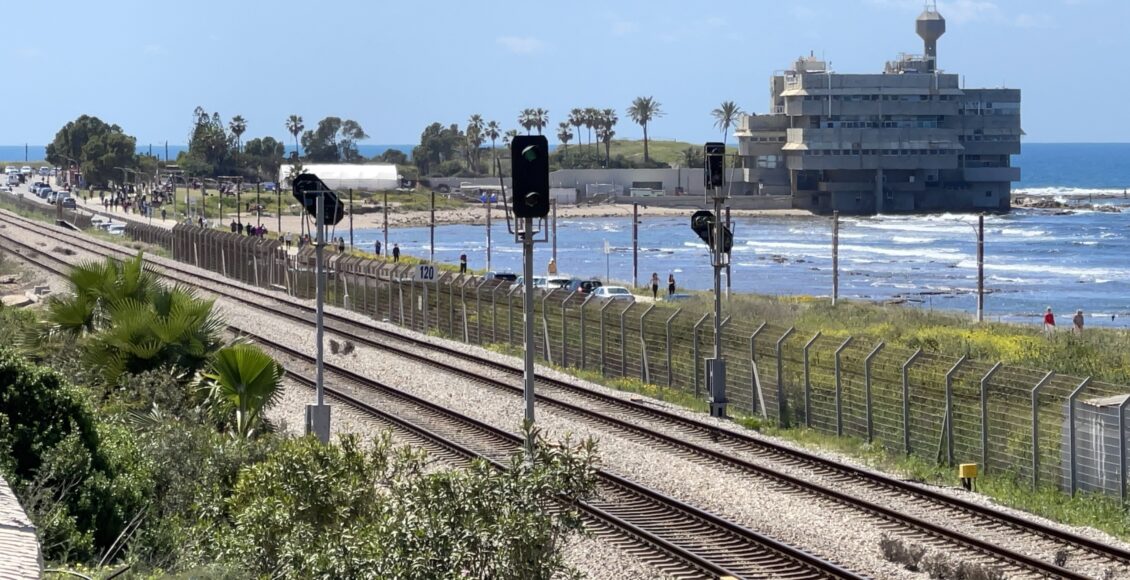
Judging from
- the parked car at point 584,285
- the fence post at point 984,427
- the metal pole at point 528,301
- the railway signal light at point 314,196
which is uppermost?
the railway signal light at point 314,196

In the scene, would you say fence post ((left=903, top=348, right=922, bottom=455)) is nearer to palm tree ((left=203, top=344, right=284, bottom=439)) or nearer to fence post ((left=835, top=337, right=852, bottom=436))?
fence post ((left=835, top=337, right=852, bottom=436))

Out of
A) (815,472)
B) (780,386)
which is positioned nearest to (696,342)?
(780,386)

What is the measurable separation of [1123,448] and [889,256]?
329ft

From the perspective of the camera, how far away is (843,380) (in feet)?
91.5

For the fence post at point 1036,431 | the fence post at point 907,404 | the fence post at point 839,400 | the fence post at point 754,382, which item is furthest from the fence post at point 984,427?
the fence post at point 754,382

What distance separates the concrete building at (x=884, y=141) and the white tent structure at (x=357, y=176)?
1706 inches

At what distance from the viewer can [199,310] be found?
24547 millimetres

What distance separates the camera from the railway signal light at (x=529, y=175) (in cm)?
1560

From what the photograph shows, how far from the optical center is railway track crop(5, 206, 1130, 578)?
1781cm

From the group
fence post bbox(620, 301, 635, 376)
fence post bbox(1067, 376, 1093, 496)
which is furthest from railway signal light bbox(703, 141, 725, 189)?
fence post bbox(1067, 376, 1093, 496)

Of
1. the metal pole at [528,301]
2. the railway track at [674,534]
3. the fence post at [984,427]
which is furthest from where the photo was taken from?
the fence post at [984,427]

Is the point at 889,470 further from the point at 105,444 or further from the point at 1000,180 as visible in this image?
the point at 1000,180

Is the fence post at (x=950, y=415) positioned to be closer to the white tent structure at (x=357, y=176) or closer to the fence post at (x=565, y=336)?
the fence post at (x=565, y=336)

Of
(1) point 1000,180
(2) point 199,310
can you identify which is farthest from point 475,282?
(1) point 1000,180
